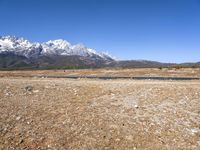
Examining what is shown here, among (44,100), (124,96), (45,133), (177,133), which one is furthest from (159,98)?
(45,133)

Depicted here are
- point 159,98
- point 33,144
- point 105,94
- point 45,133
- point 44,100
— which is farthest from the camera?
point 105,94

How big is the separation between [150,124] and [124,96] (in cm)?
611

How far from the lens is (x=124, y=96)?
762 inches

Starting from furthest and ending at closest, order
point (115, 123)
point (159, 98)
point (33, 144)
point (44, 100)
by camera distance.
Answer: point (159, 98)
point (44, 100)
point (115, 123)
point (33, 144)

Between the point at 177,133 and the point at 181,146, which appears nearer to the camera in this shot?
the point at 181,146

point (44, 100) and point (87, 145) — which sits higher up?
point (44, 100)

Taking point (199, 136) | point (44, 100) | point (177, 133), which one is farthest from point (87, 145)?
point (44, 100)

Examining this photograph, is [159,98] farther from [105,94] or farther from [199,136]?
[199,136]

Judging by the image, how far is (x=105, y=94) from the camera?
794 inches

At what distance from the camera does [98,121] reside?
13.5 metres

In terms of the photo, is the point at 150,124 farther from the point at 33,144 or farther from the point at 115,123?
the point at 33,144

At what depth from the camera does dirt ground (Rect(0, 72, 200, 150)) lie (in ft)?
37.4

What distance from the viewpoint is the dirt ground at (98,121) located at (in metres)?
11.4

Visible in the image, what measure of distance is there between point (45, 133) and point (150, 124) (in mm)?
5822
